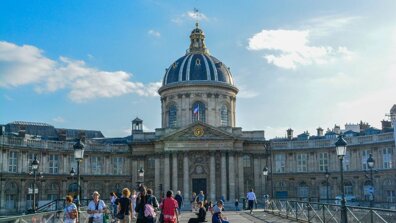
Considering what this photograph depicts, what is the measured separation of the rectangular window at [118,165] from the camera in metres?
80.6

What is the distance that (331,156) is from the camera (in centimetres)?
7875

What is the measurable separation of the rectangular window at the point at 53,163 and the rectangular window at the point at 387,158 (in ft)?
155

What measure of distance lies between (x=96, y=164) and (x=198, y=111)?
59.2 feet

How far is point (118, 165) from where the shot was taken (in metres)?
80.9

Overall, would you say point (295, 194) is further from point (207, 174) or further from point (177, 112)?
point (177, 112)

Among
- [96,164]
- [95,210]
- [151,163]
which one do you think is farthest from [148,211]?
[96,164]

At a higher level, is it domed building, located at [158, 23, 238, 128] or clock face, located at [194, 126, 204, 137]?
domed building, located at [158, 23, 238, 128]

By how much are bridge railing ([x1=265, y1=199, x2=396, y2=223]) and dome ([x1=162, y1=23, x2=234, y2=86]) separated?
38.0 meters

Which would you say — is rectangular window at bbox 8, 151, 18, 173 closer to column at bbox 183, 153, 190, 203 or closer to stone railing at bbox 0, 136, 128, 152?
stone railing at bbox 0, 136, 128, 152

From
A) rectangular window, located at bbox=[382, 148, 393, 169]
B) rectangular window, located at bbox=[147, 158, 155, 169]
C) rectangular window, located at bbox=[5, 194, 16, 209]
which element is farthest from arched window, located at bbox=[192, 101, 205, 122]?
rectangular window, located at bbox=[5, 194, 16, 209]

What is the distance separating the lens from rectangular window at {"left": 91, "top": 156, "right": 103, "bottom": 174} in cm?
7888

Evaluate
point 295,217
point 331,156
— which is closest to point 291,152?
point 331,156

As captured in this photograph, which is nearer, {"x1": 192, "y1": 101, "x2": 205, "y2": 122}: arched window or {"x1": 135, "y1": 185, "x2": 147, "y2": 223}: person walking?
{"x1": 135, "y1": 185, "x2": 147, "y2": 223}: person walking

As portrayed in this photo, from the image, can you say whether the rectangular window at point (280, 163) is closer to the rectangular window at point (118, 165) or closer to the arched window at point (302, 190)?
the arched window at point (302, 190)
